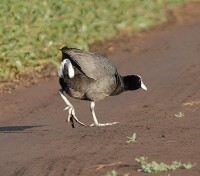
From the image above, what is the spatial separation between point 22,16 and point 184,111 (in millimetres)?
5115

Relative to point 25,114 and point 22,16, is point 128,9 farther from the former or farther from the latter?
point 25,114

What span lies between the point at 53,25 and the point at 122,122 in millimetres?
5236

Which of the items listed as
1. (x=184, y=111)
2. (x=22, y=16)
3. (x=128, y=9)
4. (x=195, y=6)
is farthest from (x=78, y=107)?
(x=195, y=6)

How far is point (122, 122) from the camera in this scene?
965cm

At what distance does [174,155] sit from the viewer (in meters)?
7.18

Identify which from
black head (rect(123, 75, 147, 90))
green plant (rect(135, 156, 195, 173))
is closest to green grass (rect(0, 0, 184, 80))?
black head (rect(123, 75, 147, 90))

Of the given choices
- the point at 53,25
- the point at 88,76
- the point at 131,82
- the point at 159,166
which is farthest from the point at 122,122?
the point at 53,25

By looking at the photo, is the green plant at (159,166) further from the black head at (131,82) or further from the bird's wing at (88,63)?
the black head at (131,82)

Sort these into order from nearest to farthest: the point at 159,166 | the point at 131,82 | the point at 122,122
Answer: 1. the point at 159,166
2. the point at 122,122
3. the point at 131,82

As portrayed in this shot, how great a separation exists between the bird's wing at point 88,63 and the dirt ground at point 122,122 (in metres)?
0.59

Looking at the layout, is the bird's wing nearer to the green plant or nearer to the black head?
the black head

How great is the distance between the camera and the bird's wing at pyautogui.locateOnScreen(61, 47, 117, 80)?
29.7 ft

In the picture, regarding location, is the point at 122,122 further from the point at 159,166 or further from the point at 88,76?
the point at 159,166

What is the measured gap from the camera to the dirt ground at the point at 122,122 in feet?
23.6
